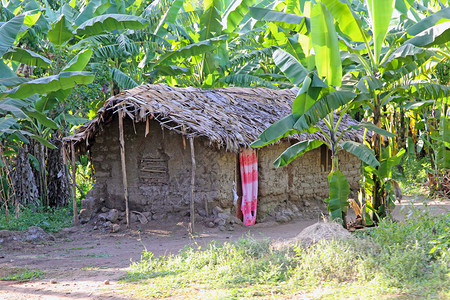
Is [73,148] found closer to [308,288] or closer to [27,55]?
[27,55]

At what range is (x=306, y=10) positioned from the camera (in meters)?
7.53

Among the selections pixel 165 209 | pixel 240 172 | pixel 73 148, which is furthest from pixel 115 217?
pixel 240 172

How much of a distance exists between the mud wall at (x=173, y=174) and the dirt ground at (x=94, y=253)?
0.49m

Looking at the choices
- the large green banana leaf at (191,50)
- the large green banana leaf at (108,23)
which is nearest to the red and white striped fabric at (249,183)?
the large green banana leaf at (191,50)

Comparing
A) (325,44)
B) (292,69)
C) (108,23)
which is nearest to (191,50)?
(108,23)

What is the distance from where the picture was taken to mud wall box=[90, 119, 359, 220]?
8.91 m

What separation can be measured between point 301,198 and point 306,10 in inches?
166

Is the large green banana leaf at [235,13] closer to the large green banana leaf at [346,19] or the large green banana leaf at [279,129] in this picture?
the large green banana leaf at [346,19]

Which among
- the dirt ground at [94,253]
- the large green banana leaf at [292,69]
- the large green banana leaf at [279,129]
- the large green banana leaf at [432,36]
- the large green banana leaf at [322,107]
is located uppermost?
the large green banana leaf at [432,36]

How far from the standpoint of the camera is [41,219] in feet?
32.8

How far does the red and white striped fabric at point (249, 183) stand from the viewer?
9219 mm

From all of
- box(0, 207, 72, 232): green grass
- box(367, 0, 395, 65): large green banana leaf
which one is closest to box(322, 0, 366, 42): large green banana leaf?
box(367, 0, 395, 65): large green banana leaf

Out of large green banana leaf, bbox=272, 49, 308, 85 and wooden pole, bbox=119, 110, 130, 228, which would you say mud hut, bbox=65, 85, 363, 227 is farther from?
large green banana leaf, bbox=272, 49, 308, 85

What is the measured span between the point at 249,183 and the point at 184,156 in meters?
1.36
